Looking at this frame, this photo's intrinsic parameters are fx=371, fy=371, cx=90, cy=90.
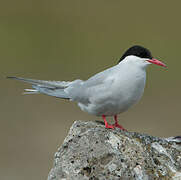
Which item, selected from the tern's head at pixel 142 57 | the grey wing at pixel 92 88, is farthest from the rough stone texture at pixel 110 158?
the tern's head at pixel 142 57

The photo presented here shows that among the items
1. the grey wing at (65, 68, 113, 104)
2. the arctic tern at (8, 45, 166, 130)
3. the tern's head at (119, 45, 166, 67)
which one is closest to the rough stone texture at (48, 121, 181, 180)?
the arctic tern at (8, 45, 166, 130)

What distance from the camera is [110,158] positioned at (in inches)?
130

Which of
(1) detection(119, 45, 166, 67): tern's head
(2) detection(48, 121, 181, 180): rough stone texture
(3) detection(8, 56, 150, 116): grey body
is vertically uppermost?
(1) detection(119, 45, 166, 67): tern's head

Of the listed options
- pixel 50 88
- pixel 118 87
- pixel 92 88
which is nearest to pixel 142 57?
pixel 118 87

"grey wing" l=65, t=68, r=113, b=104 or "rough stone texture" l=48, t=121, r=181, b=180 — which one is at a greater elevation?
"grey wing" l=65, t=68, r=113, b=104

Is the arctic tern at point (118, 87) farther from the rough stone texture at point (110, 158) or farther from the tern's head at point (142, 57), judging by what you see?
the rough stone texture at point (110, 158)

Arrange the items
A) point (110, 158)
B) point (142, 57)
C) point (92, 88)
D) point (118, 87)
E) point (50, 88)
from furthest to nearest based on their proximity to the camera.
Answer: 1. point (50, 88)
2. point (92, 88)
3. point (142, 57)
4. point (118, 87)
5. point (110, 158)

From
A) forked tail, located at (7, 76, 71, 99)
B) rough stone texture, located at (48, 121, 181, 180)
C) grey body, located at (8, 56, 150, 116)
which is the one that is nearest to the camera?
rough stone texture, located at (48, 121, 181, 180)

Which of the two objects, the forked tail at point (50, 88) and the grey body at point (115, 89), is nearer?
the grey body at point (115, 89)

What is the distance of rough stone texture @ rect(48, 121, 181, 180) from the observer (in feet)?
10.7

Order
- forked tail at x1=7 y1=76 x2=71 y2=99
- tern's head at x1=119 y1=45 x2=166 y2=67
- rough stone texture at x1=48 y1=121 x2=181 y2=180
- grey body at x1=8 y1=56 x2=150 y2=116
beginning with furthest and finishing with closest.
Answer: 1. forked tail at x1=7 y1=76 x2=71 y2=99
2. tern's head at x1=119 y1=45 x2=166 y2=67
3. grey body at x1=8 y1=56 x2=150 y2=116
4. rough stone texture at x1=48 y1=121 x2=181 y2=180

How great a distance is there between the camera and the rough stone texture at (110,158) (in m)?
3.27

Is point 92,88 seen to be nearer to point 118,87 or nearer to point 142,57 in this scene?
point 118,87

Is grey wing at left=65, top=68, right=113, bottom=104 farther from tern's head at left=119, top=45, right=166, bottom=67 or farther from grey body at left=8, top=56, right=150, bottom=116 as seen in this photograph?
tern's head at left=119, top=45, right=166, bottom=67
